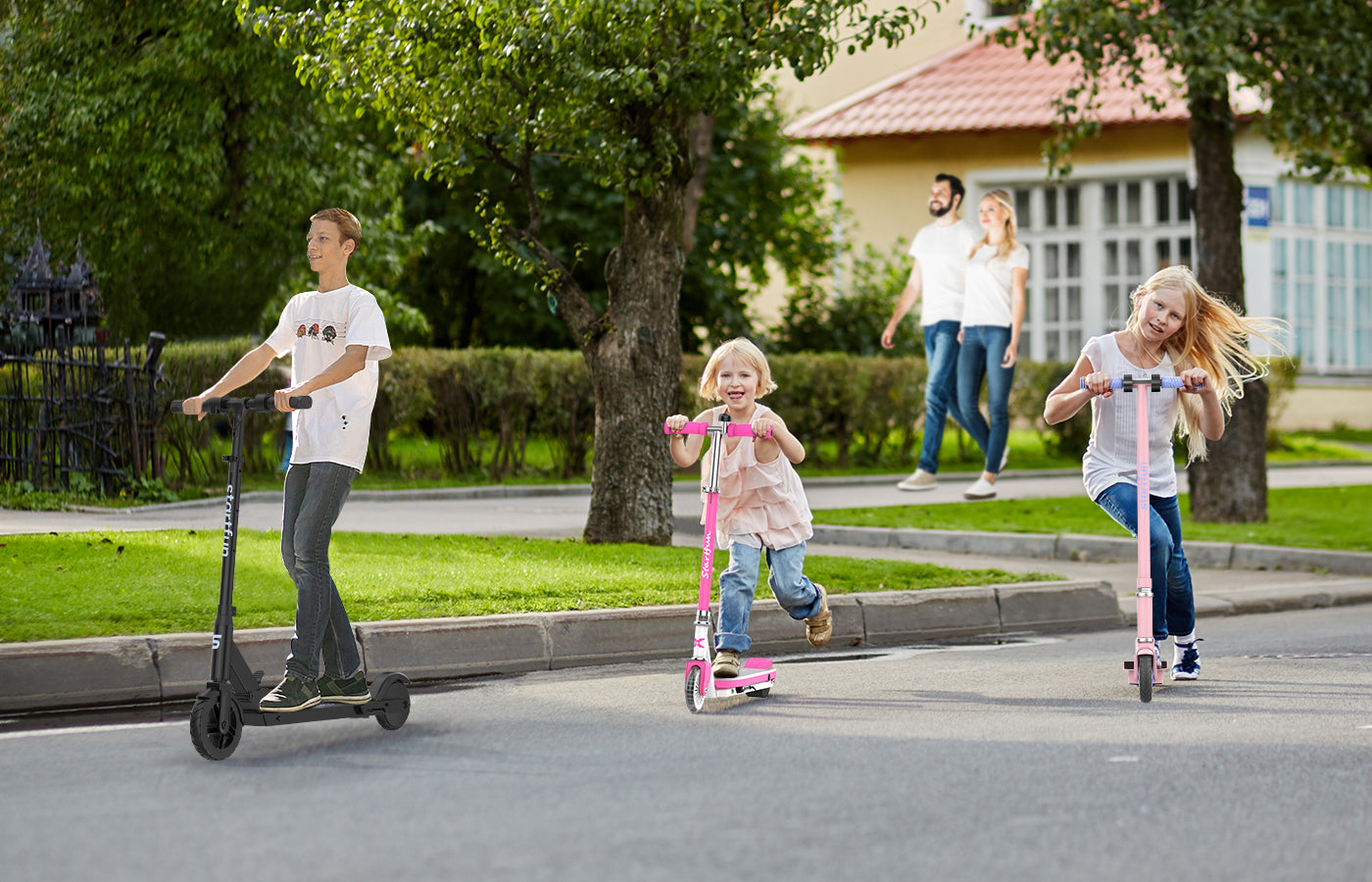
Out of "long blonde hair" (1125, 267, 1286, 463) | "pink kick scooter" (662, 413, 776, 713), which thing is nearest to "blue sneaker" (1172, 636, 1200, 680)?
"long blonde hair" (1125, 267, 1286, 463)

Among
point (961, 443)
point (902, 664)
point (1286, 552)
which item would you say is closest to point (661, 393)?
point (902, 664)

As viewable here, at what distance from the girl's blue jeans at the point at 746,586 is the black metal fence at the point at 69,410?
8862mm

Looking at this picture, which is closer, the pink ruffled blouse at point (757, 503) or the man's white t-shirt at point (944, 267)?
the pink ruffled blouse at point (757, 503)

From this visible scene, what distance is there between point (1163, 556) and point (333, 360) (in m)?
3.44

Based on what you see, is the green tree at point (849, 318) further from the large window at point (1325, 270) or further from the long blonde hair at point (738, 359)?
the long blonde hair at point (738, 359)

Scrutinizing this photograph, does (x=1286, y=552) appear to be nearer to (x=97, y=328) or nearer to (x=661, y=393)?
(x=661, y=393)

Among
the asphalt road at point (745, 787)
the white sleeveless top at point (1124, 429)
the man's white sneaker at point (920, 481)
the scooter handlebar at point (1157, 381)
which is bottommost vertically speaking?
the asphalt road at point (745, 787)

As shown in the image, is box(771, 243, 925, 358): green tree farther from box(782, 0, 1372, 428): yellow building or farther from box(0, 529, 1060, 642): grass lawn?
box(0, 529, 1060, 642): grass lawn

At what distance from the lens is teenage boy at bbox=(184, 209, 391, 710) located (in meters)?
5.92

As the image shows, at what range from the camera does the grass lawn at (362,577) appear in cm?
756

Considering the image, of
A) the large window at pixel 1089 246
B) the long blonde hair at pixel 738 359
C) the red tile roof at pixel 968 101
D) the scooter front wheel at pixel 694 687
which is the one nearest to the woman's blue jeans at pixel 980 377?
the long blonde hair at pixel 738 359

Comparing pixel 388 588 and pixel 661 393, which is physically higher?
pixel 661 393

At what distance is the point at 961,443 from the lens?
22000 mm

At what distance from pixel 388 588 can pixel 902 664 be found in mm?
2592
